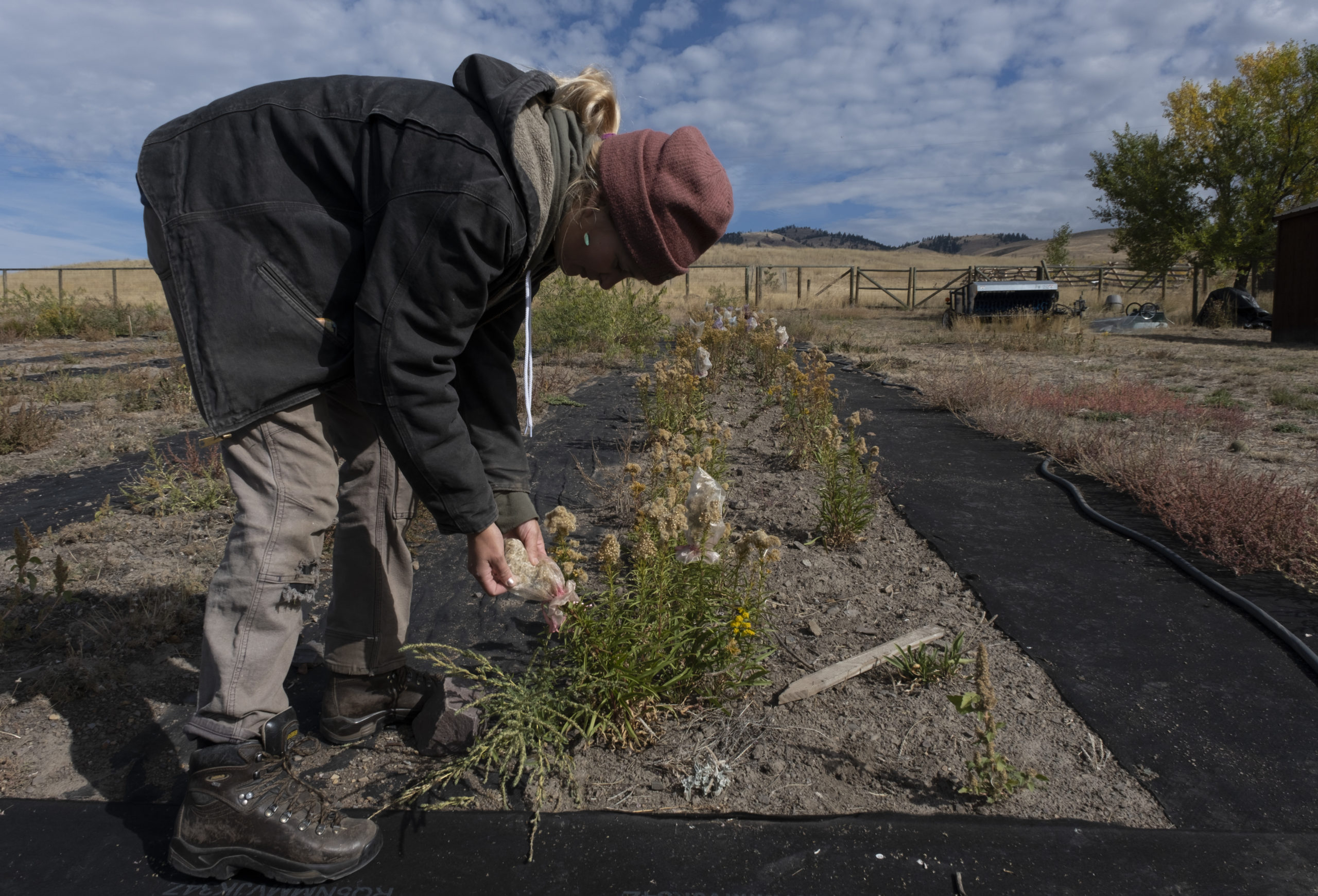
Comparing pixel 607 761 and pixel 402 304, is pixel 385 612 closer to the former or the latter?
pixel 607 761

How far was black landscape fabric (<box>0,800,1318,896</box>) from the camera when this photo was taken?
58.6 inches

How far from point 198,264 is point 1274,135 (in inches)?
927

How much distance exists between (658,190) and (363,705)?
4.88ft

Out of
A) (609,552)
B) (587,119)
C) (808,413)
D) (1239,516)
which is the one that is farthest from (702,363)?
(587,119)

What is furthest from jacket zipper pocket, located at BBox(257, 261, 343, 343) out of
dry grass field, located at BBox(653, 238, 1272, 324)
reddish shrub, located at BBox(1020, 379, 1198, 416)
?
dry grass field, located at BBox(653, 238, 1272, 324)

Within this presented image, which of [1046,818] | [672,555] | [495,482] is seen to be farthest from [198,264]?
[1046,818]

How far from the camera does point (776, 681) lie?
2.23 m

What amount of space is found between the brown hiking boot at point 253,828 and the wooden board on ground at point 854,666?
3.81 feet

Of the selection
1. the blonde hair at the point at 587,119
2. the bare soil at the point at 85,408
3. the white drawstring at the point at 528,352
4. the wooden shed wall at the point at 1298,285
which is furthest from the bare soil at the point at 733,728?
the wooden shed wall at the point at 1298,285

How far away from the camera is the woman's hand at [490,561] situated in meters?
1.51

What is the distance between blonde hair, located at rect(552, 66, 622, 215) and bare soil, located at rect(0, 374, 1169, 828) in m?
1.33

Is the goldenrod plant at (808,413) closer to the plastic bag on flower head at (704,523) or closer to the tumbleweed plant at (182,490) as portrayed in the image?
the plastic bag on flower head at (704,523)

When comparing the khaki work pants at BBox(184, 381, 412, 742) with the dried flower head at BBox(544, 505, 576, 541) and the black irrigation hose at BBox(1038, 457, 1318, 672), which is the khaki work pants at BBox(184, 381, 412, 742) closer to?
the dried flower head at BBox(544, 505, 576, 541)

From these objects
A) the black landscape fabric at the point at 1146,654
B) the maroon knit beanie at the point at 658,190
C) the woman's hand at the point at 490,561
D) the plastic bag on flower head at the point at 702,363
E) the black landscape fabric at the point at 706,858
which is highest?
the maroon knit beanie at the point at 658,190
